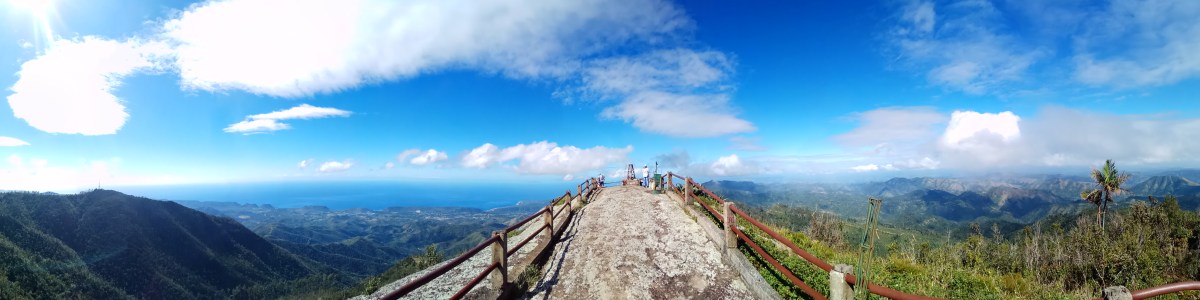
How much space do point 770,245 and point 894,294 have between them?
24.6 ft

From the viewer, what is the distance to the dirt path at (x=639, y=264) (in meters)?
8.45

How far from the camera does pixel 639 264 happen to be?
9922mm

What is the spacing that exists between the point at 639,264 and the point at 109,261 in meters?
255

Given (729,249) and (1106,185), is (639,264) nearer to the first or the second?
(729,249)

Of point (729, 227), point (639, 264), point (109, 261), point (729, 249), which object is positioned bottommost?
point (109, 261)

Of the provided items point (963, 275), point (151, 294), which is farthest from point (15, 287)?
point (963, 275)

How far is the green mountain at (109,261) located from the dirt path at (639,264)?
623ft

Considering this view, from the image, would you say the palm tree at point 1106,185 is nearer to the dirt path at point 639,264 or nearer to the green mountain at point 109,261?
the dirt path at point 639,264

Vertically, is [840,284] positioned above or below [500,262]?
above

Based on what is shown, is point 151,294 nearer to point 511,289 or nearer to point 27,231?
point 27,231

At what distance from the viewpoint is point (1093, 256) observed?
17.1 metres

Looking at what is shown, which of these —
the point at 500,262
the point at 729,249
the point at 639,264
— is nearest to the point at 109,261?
the point at 500,262

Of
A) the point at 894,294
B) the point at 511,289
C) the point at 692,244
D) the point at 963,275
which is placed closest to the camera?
the point at 894,294

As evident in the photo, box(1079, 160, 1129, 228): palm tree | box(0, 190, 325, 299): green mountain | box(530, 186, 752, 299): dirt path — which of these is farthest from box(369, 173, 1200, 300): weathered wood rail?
box(0, 190, 325, 299): green mountain
